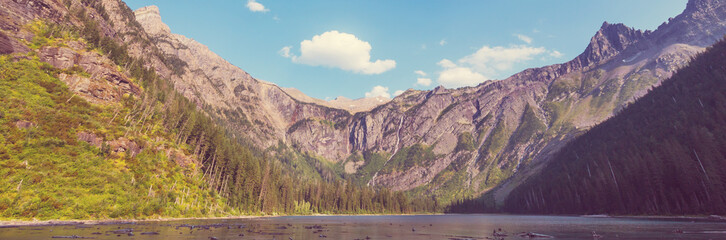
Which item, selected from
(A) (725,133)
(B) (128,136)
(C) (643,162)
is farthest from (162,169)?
(A) (725,133)

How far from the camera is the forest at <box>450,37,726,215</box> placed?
312 ft

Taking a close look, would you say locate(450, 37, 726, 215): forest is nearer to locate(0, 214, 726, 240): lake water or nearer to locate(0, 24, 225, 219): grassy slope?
locate(0, 214, 726, 240): lake water

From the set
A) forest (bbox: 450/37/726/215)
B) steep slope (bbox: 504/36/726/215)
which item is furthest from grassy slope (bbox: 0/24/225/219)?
forest (bbox: 450/37/726/215)

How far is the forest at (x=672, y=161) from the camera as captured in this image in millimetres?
95000

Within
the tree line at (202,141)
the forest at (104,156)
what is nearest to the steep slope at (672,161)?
the forest at (104,156)

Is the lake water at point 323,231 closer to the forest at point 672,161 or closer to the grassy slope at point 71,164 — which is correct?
the grassy slope at point 71,164

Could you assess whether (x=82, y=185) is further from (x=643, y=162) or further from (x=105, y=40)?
(x=643, y=162)

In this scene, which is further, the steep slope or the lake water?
the steep slope

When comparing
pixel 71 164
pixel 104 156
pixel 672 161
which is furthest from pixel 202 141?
pixel 672 161

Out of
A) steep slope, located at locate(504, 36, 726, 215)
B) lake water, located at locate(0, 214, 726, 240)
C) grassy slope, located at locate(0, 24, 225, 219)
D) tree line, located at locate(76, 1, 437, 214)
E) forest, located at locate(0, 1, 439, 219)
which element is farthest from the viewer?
tree line, located at locate(76, 1, 437, 214)

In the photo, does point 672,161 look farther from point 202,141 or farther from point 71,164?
point 71,164

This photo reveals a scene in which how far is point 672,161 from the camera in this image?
338 feet

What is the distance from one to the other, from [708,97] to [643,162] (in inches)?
2718

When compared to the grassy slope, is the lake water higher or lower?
lower
